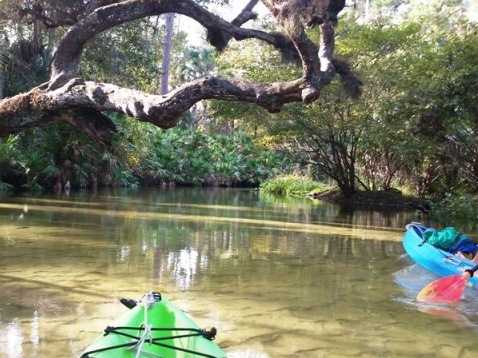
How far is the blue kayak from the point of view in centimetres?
669

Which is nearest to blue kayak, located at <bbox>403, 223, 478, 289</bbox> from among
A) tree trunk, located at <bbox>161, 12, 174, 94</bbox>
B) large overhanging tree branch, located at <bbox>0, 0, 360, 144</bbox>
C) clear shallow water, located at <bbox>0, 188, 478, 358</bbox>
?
clear shallow water, located at <bbox>0, 188, 478, 358</bbox>

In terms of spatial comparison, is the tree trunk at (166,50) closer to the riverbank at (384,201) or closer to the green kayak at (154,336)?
the riverbank at (384,201)

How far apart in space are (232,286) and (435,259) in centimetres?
287

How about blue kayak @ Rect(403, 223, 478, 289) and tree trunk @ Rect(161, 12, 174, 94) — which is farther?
tree trunk @ Rect(161, 12, 174, 94)

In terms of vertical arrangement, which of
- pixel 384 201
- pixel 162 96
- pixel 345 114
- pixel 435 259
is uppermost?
pixel 345 114

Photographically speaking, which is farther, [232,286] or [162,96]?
[232,286]

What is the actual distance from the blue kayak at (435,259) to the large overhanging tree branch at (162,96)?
105 inches

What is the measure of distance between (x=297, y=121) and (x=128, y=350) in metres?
16.0

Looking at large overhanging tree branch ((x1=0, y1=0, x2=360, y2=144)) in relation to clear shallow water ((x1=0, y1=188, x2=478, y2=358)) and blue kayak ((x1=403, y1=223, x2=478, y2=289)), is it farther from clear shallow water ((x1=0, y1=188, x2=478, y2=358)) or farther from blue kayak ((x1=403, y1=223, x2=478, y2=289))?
blue kayak ((x1=403, y1=223, x2=478, y2=289))

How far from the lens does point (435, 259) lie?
7242 millimetres

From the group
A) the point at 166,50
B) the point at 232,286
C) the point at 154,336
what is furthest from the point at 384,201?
the point at 154,336

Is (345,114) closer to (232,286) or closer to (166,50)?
(232,286)

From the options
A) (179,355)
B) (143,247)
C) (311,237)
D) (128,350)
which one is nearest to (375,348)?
(179,355)

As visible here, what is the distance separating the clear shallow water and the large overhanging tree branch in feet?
5.90
